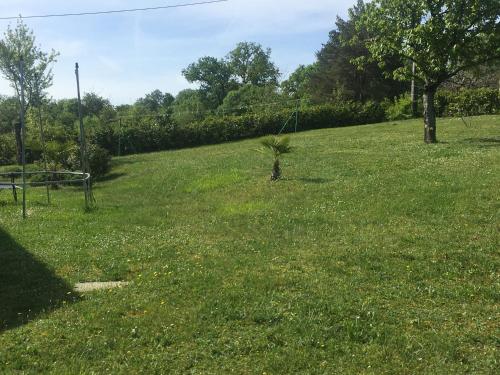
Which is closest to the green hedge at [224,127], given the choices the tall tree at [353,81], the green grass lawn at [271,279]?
the tall tree at [353,81]

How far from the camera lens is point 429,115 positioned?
1850 cm

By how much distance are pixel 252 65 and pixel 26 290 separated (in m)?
80.5

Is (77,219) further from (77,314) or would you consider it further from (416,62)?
(416,62)

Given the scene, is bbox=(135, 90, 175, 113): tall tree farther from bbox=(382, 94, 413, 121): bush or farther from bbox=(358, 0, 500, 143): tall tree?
bbox=(358, 0, 500, 143): tall tree

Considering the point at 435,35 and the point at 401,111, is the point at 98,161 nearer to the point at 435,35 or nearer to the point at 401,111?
the point at 435,35

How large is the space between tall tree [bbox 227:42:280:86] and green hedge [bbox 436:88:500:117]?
175 ft

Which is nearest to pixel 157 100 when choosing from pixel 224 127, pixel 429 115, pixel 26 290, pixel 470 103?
pixel 224 127

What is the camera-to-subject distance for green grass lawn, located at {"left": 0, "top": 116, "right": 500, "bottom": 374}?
4766 millimetres

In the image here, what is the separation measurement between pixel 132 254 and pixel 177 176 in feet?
32.5

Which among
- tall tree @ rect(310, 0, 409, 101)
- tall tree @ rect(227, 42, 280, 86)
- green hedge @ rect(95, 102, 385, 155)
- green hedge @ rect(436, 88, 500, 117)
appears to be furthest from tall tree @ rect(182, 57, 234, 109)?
green hedge @ rect(436, 88, 500, 117)

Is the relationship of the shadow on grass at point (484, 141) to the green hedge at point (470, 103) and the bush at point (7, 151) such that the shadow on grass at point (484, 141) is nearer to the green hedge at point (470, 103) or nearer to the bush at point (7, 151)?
the green hedge at point (470, 103)

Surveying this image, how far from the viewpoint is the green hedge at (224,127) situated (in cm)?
3372

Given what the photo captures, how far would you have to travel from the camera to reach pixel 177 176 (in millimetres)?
17984

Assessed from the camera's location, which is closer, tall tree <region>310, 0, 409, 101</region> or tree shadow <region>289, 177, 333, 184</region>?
tree shadow <region>289, 177, 333, 184</region>
